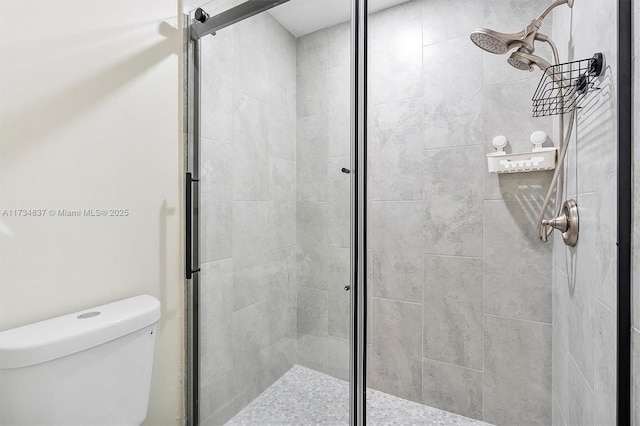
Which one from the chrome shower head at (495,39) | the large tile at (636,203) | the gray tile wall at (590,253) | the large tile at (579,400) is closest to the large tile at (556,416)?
the gray tile wall at (590,253)

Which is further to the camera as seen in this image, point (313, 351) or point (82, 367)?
point (313, 351)

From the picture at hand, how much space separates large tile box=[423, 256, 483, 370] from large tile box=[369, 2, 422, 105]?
2.95 feet

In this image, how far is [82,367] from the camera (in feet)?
2.61

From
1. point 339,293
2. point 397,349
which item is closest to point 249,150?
point 339,293

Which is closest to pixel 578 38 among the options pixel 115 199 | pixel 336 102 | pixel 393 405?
pixel 336 102

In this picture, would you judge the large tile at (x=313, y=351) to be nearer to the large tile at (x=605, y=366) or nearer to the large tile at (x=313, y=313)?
the large tile at (x=313, y=313)

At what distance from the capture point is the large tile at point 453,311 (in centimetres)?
149

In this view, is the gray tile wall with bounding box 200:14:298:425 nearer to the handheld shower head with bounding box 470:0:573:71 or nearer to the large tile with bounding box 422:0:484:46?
the handheld shower head with bounding box 470:0:573:71

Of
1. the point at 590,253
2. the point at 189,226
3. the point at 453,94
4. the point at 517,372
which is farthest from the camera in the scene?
the point at 453,94

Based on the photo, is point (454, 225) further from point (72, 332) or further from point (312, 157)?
point (72, 332)

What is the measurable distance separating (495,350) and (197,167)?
5.08 feet

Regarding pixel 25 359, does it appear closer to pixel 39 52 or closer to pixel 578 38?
pixel 39 52

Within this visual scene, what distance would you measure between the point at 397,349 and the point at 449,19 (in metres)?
1.71

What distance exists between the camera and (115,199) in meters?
1.01
